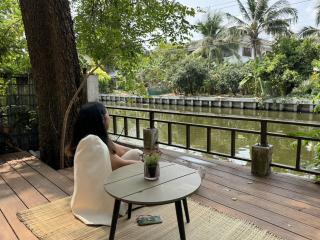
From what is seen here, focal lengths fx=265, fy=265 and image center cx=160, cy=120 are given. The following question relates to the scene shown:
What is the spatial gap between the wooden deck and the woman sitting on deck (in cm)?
42

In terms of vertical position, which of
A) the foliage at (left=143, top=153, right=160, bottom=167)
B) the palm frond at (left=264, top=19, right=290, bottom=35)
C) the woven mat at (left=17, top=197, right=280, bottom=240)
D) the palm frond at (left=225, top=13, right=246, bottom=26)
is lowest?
the woven mat at (left=17, top=197, right=280, bottom=240)

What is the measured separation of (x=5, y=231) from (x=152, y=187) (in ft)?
4.05

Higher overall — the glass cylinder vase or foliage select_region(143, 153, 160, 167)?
foliage select_region(143, 153, 160, 167)

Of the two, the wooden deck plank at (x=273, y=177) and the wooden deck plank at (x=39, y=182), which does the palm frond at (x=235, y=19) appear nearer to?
the wooden deck plank at (x=273, y=177)

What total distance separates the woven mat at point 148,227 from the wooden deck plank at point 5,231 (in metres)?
0.11

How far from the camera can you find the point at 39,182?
295cm

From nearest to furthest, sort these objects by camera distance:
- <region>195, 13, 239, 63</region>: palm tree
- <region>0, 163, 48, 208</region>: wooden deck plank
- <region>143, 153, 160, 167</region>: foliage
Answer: <region>143, 153, 160, 167</region>: foliage, <region>0, 163, 48, 208</region>: wooden deck plank, <region>195, 13, 239, 63</region>: palm tree

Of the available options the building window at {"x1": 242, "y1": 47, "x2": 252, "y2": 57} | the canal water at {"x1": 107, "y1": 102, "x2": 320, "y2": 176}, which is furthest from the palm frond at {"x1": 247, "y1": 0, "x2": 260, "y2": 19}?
the canal water at {"x1": 107, "y1": 102, "x2": 320, "y2": 176}

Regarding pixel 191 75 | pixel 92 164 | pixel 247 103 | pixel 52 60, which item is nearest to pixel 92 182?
pixel 92 164

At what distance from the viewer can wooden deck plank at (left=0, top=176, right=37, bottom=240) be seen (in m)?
1.96

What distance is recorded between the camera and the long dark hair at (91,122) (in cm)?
203

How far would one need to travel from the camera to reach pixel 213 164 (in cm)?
351

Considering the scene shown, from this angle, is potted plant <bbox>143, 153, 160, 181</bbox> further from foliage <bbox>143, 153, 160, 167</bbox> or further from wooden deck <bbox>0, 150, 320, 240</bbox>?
wooden deck <bbox>0, 150, 320, 240</bbox>

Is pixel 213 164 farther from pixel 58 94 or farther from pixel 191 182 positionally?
pixel 58 94
